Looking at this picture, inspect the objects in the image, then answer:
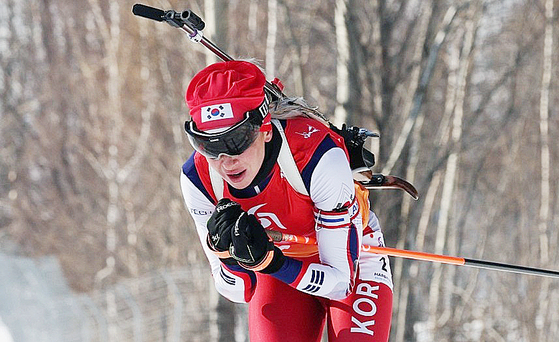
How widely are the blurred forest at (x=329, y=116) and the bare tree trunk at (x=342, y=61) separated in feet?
1.32

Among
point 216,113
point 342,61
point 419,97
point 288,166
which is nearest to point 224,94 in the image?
point 216,113

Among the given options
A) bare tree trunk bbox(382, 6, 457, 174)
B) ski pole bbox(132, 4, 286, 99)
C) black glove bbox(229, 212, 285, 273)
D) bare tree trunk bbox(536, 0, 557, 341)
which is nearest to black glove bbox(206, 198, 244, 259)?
black glove bbox(229, 212, 285, 273)

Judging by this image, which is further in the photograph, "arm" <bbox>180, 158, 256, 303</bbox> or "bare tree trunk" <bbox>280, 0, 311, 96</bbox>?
"bare tree trunk" <bbox>280, 0, 311, 96</bbox>

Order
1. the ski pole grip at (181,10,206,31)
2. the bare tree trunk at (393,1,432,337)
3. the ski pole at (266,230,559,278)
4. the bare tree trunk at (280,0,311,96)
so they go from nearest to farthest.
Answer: the ski pole at (266,230,559,278), the ski pole grip at (181,10,206,31), the bare tree trunk at (280,0,311,96), the bare tree trunk at (393,1,432,337)

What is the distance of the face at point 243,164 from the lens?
3119 millimetres

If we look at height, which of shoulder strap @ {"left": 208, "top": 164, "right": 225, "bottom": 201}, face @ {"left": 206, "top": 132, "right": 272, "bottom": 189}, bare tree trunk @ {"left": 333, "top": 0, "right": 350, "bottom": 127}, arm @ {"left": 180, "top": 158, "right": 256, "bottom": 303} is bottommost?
arm @ {"left": 180, "top": 158, "right": 256, "bottom": 303}

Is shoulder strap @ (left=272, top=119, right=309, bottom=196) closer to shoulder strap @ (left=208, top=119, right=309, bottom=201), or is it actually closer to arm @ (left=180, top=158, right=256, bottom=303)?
shoulder strap @ (left=208, top=119, right=309, bottom=201)

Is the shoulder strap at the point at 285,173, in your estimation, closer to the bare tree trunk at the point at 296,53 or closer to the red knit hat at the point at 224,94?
the red knit hat at the point at 224,94

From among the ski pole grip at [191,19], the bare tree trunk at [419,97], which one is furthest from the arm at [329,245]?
the bare tree trunk at [419,97]

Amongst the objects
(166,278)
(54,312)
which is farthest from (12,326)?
(166,278)

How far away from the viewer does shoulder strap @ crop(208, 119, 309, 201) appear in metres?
3.29

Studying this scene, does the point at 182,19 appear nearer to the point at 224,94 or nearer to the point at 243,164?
the point at 224,94

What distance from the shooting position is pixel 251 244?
3.11 m

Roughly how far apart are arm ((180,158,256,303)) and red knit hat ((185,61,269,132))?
0.39 meters
